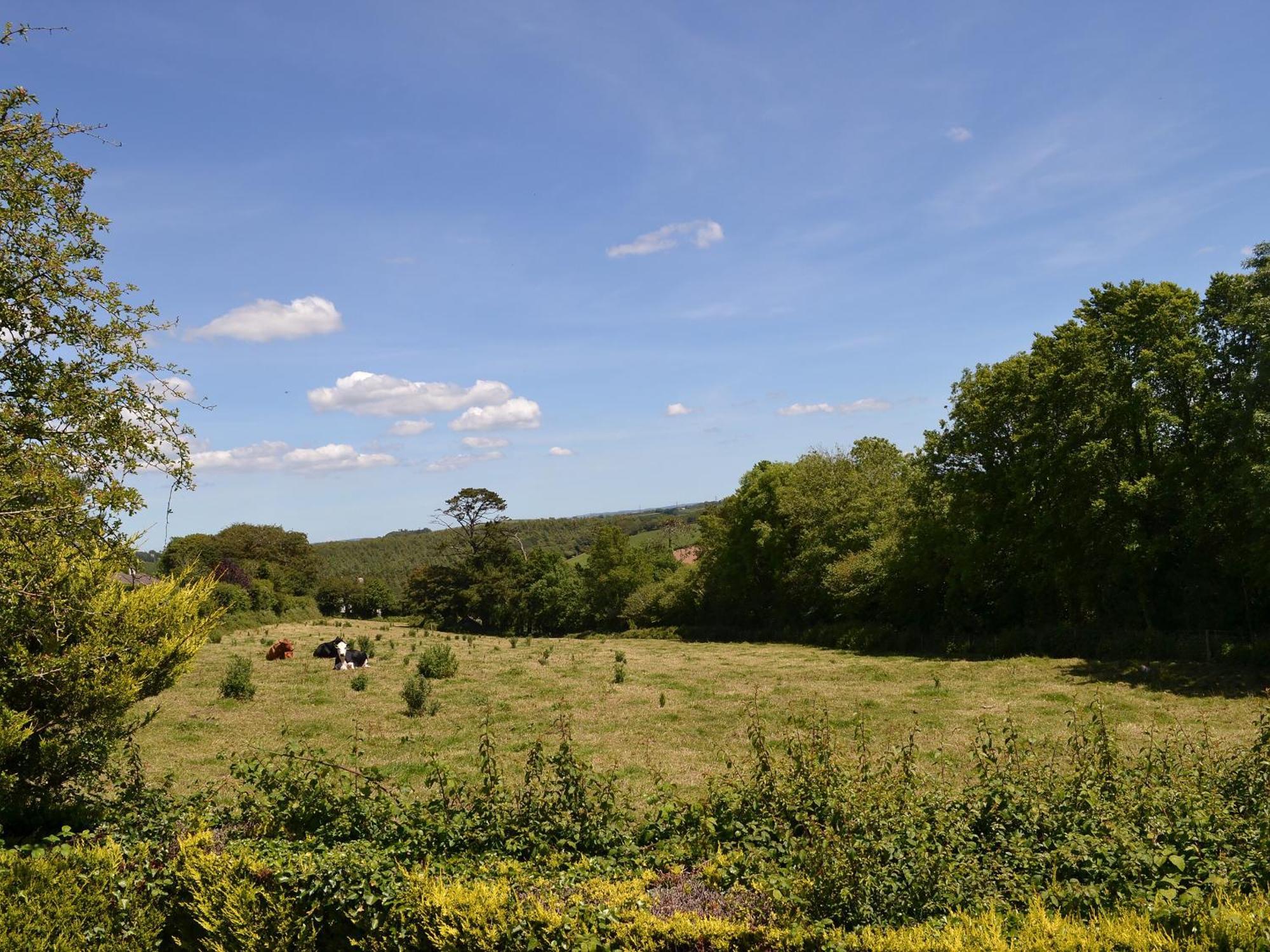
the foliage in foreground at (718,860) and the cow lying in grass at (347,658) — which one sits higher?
the foliage in foreground at (718,860)

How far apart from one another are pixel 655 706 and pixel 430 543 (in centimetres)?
14272

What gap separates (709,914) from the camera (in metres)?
4.68

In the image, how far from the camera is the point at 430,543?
155 m

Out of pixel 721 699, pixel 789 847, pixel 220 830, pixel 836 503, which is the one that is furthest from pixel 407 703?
pixel 836 503

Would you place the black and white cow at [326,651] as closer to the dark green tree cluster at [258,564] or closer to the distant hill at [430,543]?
the dark green tree cluster at [258,564]

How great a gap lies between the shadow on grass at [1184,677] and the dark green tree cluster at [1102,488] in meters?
2.80

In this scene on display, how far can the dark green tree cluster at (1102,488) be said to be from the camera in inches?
849

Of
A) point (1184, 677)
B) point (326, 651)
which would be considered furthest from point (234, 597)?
point (1184, 677)

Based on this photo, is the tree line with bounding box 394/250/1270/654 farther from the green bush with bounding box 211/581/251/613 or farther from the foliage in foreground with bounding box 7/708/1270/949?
the green bush with bounding box 211/581/251/613

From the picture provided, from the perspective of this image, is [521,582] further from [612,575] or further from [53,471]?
[53,471]

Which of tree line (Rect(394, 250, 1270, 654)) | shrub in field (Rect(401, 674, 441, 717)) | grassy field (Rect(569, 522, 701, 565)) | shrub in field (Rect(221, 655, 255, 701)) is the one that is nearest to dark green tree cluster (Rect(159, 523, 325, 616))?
shrub in field (Rect(221, 655, 255, 701))

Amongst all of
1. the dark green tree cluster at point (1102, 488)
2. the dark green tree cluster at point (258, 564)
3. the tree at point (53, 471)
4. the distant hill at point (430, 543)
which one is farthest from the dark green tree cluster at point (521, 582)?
the tree at point (53, 471)

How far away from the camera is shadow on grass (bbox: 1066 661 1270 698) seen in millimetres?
18672

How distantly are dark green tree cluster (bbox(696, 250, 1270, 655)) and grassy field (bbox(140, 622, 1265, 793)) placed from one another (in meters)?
4.14
